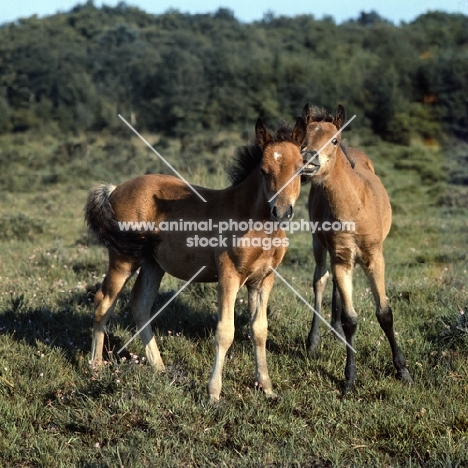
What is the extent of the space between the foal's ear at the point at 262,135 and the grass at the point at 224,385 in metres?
1.94

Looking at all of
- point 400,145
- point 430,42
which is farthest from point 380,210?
point 430,42

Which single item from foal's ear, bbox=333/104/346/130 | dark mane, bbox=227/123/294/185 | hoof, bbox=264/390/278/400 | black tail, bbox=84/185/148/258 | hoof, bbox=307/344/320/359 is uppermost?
foal's ear, bbox=333/104/346/130

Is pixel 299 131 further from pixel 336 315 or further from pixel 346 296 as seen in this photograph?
pixel 336 315

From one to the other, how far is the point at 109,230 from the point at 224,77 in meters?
32.2

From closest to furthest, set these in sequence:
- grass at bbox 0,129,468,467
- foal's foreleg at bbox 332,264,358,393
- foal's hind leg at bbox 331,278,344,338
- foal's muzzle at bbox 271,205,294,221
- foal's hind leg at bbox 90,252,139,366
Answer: grass at bbox 0,129,468,467
foal's muzzle at bbox 271,205,294,221
foal's foreleg at bbox 332,264,358,393
foal's hind leg at bbox 90,252,139,366
foal's hind leg at bbox 331,278,344,338

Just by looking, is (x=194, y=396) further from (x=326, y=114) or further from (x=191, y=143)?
(x=191, y=143)

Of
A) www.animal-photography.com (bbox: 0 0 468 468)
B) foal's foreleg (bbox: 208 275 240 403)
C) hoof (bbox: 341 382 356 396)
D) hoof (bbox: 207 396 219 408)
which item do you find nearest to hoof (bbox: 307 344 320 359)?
www.animal-photography.com (bbox: 0 0 468 468)

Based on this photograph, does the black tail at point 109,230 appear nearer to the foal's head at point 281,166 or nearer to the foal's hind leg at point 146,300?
the foal's hind leg at point 146,300

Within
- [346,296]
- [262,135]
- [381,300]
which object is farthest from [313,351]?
[262,135]

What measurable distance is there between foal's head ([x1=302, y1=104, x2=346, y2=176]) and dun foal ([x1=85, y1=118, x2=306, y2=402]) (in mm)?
197

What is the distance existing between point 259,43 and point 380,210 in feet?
139

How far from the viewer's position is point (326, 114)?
233 inches

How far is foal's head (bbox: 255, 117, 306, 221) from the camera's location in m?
4.64

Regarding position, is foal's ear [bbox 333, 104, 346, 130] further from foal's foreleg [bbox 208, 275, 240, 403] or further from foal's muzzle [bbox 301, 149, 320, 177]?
foal's foreleg [bbox 208, 275, 240, 403]
